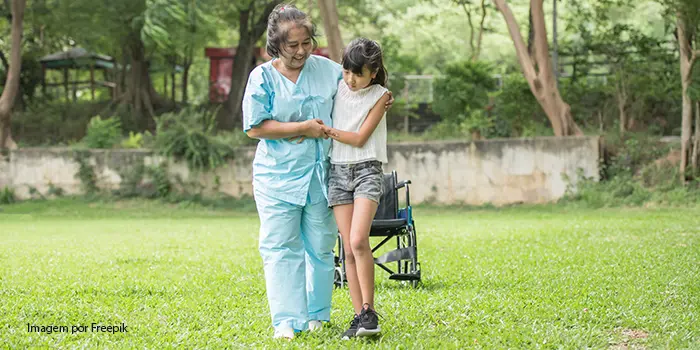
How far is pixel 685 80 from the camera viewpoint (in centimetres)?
1908

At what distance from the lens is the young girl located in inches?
226

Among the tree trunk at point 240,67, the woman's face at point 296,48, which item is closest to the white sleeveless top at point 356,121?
the woman's face at point 296,48

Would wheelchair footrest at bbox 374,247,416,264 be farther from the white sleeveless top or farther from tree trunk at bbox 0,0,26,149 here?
tree trunk at bbox 0,0,26,149

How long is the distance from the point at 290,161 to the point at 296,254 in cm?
55

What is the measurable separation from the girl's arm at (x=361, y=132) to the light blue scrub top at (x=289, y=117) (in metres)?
0.14

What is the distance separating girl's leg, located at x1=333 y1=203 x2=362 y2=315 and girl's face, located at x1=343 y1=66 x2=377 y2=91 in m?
0.70

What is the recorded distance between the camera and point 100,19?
80.4 feet

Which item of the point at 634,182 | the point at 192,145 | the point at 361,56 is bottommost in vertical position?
the point at 634,182

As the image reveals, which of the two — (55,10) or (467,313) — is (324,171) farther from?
(55,10)

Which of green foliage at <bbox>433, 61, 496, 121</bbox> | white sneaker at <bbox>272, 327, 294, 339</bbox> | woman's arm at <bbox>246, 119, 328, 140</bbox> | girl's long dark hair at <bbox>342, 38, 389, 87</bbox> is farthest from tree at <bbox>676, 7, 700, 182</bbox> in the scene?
white sneaker at <bbox>272, 327, 294, 339</bbox>

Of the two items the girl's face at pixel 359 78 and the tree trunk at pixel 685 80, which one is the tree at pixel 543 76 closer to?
the tree trunk at pixel 685 80

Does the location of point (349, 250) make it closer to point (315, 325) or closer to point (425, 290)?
point (315, 325)

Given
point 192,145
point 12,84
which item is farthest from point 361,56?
point 12,84

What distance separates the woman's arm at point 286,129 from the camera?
18.6 feet
